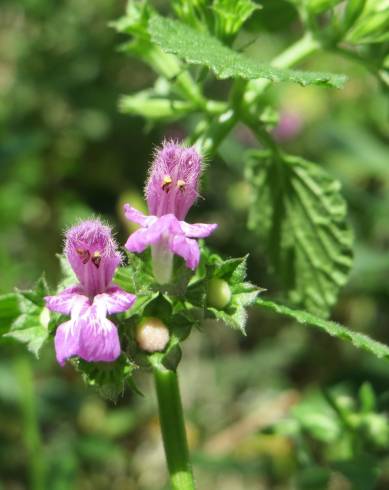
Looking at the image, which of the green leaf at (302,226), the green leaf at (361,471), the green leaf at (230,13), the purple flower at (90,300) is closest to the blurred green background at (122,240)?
the green leaf at (361,471)

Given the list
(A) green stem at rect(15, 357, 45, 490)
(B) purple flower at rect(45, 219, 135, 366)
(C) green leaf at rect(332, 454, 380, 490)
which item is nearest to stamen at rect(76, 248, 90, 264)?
(B) purple flower at rect(45, 219, 135, 366)

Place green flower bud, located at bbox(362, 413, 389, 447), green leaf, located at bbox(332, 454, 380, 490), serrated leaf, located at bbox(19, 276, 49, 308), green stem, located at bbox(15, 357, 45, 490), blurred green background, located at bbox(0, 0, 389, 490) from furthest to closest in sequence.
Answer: blurred green background, located at bbox(0, 0, 389, 490)
green stem, located at bbox(15, 357, 45, 490)
green flower bud, located at bbox(362, 413, 389, 447)
green leaf, located at bbox(332, 454, 380, 490)
serrated leaf, located at bbox(19, 276, 49, 308)

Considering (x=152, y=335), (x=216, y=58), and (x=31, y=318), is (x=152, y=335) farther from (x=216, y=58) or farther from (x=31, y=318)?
(x=216, y=58)

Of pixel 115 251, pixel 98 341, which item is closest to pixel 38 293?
pixel 115 251

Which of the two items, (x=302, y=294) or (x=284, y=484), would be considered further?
(x=284, y=484)

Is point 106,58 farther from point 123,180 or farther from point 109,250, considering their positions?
point 109,250

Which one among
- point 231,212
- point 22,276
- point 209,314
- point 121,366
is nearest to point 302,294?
point 209,314

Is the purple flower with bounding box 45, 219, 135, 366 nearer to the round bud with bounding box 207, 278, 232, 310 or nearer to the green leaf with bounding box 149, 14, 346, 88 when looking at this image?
the round bud with bounding box 207, 278, 232, 310
